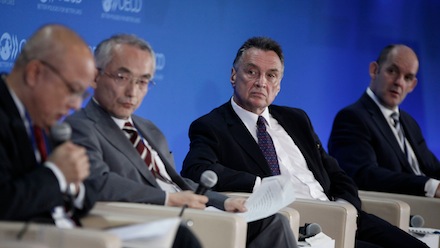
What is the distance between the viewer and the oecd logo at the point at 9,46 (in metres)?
4.92

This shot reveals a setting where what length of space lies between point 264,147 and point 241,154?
214 millimetres

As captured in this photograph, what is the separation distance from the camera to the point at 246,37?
6797 millimetres

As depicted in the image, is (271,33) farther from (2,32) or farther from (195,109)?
(2,32)

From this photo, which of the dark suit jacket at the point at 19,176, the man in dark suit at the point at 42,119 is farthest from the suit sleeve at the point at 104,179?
the dark suit jacket at the point at 19,176

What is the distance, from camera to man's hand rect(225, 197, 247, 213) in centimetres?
449

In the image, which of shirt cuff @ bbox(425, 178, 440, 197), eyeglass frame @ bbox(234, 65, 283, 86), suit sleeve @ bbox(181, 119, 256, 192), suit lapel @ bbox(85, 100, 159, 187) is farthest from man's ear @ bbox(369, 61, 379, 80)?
suit lapel @ bbox(85, 100, 159, 187)

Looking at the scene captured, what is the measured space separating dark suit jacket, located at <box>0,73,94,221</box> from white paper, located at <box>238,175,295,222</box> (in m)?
1.34

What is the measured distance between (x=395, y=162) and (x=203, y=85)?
1.52 meters

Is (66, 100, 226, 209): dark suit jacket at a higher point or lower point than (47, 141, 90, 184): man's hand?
lower

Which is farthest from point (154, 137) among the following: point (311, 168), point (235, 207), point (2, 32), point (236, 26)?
point (236, 26)

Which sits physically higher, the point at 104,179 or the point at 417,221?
the point at 104,179

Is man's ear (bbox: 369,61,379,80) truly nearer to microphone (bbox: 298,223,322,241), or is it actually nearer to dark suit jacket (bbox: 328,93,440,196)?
dark suit jacket (bbox: 328,93,440,196)

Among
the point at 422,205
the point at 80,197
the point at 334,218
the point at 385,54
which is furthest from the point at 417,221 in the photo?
the point at 80,197

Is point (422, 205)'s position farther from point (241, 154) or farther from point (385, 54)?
point (241, 154)
